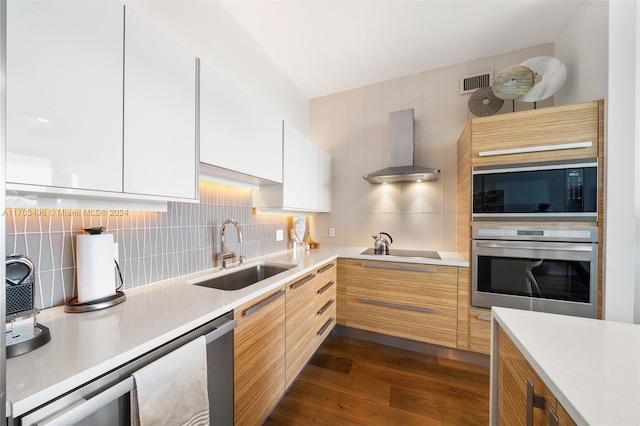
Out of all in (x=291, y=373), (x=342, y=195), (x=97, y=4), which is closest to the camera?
(x=97, y=4)

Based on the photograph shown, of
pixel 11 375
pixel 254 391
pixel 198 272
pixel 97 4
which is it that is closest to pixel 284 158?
pixel 198 272

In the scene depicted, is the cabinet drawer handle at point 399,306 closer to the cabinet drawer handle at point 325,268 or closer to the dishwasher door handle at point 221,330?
the cabinet drawer handle at point 325,268

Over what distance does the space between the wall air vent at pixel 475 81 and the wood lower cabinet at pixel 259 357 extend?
8.80 feet

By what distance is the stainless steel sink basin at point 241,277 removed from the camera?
5.06ft

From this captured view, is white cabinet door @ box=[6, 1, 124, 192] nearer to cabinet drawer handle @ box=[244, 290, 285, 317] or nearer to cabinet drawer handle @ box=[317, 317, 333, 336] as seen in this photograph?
cabinet drawer handle @ box=[244, 290, 285, 317]

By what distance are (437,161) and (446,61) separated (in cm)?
104

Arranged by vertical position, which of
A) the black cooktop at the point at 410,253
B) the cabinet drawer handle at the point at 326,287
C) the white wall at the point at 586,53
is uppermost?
the white wall at the point at 586,53

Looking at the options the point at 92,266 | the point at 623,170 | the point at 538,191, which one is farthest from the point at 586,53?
the point at 92,266

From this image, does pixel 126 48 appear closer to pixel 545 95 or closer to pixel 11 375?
pixel 11 375

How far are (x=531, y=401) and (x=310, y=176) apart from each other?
2.16 metres

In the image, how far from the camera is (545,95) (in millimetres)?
1831

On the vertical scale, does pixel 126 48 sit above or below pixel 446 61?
below

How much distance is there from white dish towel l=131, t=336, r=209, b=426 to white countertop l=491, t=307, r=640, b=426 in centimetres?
103

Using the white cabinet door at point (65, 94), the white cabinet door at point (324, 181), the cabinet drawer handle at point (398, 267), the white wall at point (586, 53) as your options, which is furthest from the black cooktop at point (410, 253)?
the white cabinet door at point (65, 94)
